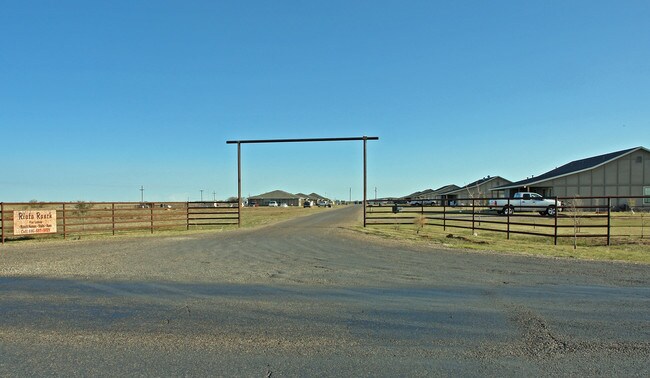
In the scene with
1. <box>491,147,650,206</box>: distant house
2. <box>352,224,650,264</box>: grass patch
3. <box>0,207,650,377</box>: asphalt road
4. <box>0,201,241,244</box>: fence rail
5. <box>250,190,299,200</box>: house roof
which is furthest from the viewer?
<box>250,190,299,200</box>: house roof

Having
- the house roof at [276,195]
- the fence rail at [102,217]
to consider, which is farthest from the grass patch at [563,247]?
the house roof at [276,195]

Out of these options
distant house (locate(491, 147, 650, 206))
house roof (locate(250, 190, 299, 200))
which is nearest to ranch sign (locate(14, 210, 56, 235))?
distant house (locate(491, 147, 650, 206))

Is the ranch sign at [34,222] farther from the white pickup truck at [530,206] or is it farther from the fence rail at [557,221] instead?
the white pickup truck at [530,206]

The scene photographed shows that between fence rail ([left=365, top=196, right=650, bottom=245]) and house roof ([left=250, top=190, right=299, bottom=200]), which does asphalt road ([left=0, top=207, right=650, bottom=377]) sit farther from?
house roof ([left=250, top=190, right=299, bottom=200])

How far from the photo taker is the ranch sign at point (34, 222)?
58.6 feet

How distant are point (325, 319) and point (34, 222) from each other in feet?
59.0

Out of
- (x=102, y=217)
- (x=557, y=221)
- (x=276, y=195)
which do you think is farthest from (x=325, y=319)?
(x=276, y=195)

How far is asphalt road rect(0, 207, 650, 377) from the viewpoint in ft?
14.0

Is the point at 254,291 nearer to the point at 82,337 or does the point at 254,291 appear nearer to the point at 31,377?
the point at 82,337

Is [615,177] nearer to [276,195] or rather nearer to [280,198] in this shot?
[280,198]

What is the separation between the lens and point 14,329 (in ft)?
17.7

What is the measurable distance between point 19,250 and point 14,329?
11.4 meters

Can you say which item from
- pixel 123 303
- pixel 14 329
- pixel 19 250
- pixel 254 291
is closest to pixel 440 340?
pixel 254 291

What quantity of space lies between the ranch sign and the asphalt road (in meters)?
8.91
